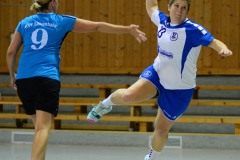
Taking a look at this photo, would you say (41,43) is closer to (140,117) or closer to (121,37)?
(140,117)

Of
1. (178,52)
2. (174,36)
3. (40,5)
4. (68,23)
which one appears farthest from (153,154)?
(40,5)

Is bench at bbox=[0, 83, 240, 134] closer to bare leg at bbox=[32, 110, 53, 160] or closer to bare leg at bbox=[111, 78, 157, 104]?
bare leg at bbox=[111, 78, 157, 104]

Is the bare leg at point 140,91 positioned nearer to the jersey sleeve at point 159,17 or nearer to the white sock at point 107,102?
the white sock at point 107,102

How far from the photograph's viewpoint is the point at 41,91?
4.59 metres

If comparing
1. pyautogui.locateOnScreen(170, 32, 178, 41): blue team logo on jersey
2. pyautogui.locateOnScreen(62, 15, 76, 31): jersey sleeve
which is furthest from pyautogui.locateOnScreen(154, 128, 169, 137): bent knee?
pyautogui.locateOnScreen(62, 15, 76, 31): jersey sleeve

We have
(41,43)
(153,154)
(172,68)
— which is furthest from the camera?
(153,154)

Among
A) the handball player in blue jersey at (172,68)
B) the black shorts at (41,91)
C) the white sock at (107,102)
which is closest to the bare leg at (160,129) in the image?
the handball player in blue jersey at (172,68)

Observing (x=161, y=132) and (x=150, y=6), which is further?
(x=150, y=6)

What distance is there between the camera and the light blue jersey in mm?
4629

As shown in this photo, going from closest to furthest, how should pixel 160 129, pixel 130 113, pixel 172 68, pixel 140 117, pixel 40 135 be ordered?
pixel 40 135 < pixel 172 68 < pixel 160 129 < pixel 140 117 < pixel 130 113

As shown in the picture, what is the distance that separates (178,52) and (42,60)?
1373mm

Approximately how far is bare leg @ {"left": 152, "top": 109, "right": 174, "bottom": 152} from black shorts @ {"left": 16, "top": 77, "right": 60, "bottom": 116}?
123 cm

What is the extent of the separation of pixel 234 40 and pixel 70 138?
413 centimetres

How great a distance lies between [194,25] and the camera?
5.20 meters
